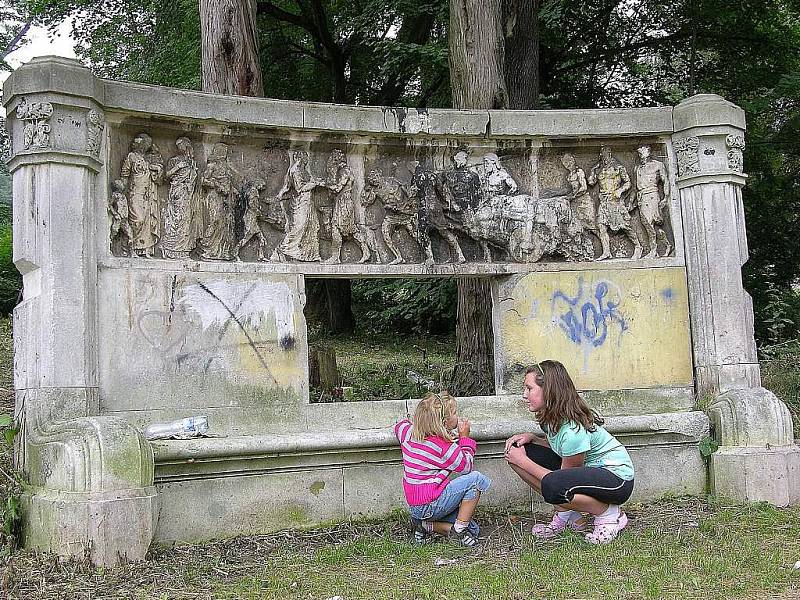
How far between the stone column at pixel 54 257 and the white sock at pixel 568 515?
272 centimetres

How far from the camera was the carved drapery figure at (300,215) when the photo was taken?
711 cm

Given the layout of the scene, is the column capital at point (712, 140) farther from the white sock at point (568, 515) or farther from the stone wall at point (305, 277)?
the white sock at point (568, 515)

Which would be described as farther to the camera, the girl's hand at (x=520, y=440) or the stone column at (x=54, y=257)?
the girl's hand at (x=520, y=440)

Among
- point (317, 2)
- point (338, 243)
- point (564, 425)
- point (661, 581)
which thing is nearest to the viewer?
point (661, 581)

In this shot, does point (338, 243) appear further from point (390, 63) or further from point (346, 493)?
point (390, 63)

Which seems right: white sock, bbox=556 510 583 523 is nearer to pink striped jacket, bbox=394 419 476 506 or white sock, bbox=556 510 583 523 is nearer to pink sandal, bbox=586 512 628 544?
pink sandal, bbox=586 512 628 544

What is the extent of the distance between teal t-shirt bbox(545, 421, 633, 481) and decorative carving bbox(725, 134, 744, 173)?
3.12 m

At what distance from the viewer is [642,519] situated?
6.26 m

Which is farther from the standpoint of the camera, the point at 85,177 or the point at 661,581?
the point at 85,177

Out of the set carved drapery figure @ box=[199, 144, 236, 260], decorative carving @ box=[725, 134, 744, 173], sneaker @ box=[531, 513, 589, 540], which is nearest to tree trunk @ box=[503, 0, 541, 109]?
decorative carving @ box=[725, 134, 744, 173]

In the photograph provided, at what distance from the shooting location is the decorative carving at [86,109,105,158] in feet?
19.6

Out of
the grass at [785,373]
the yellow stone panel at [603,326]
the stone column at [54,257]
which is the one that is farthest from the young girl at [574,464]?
the grass at [785,373]

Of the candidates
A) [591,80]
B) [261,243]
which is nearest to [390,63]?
[591,80]

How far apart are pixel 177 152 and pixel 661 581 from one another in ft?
15.6
